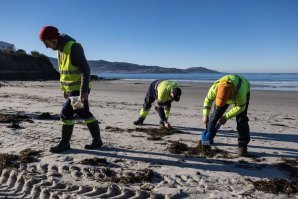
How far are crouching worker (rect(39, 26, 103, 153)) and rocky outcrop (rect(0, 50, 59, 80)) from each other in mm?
38547

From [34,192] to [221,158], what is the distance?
9.94 feet

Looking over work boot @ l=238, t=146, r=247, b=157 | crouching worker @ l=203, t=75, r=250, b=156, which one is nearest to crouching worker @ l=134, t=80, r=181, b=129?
crouching worker @ l=203, t=75, r=250, b=156

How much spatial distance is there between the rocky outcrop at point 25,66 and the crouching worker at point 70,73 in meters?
38.5

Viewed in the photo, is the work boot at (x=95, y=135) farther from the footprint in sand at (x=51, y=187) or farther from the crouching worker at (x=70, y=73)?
the footprint in sand at (x=51, y=187)

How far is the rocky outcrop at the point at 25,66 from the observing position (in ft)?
145

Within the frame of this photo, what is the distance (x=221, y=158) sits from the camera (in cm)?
597

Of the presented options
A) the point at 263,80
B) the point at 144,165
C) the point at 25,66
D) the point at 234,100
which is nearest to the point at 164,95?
the point at 234,100

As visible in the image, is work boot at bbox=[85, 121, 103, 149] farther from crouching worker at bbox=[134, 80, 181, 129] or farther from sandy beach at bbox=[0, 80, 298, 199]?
crouching worker at bbox=[134, 80, 181, 129]

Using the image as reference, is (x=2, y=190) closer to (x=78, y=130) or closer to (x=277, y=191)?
(x=277, y=191)

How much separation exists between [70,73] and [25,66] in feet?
148

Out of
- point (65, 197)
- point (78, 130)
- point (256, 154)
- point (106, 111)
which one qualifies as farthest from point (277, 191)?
point (106, 111)

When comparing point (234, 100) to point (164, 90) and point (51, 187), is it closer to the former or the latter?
point (164, 90)

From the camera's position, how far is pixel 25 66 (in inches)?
1905

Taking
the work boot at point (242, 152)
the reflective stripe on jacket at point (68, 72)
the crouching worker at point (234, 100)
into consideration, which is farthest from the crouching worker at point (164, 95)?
the reflective stripe on jacket at point (68, 72)
